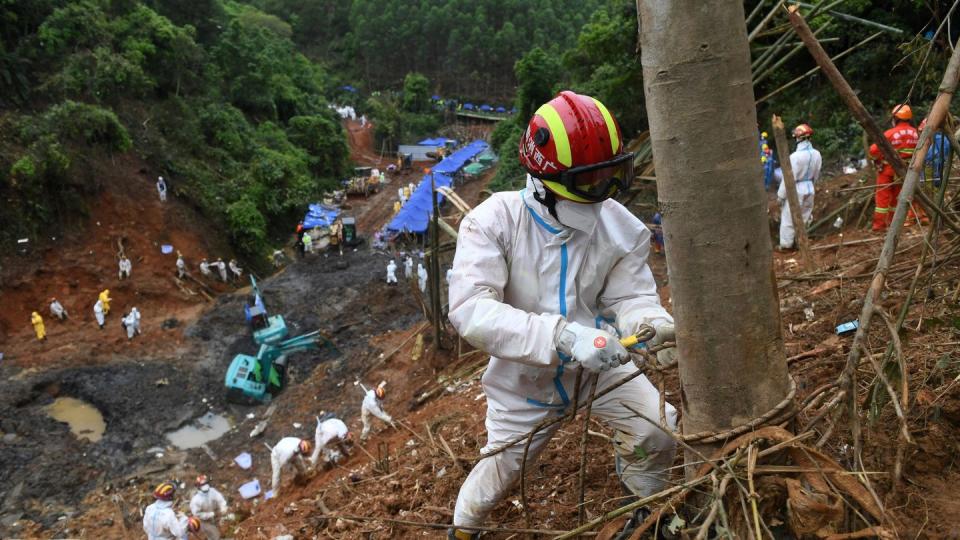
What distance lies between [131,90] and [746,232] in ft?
78.3

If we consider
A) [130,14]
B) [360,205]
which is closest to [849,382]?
[130,14]

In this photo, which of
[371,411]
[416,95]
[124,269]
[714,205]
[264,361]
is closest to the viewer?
[714,205]

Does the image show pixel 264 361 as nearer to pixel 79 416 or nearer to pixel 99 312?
pixel 79 416

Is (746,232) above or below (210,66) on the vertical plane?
below

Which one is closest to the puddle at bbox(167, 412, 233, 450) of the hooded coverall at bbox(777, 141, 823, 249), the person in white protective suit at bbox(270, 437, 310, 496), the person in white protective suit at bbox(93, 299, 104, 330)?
the person in white protective suit at bbox(270, 437, 310, 496)

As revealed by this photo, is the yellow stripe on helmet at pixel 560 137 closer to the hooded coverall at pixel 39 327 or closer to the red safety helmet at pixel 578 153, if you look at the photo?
the red safety helmet at pixel 578 153

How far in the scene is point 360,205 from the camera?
28.9m

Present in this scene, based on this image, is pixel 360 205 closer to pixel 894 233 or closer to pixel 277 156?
pixel 277 156

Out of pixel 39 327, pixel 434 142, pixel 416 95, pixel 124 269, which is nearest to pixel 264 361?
pixel 39 327

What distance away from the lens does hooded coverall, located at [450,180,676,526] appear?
2418 millimetres

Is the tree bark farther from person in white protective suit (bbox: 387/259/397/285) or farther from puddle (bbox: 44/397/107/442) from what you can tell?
person in white protective suit (bbox: 387/259/397/285)

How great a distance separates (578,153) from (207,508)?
7.09 metres

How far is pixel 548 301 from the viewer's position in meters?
2.51

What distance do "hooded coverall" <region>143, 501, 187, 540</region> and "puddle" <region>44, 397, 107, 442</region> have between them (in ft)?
16.6
